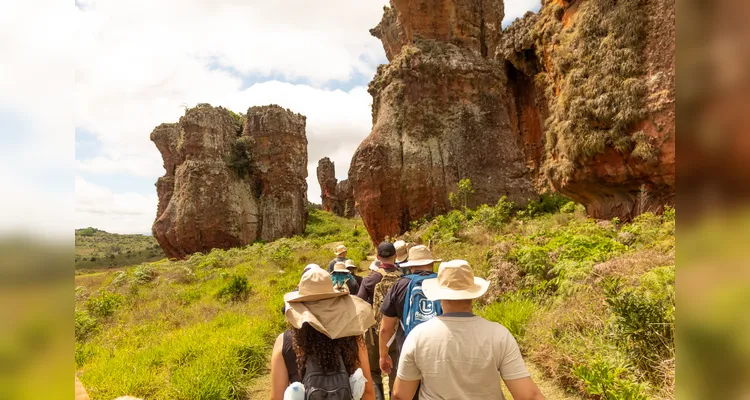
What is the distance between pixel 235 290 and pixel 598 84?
470 inches

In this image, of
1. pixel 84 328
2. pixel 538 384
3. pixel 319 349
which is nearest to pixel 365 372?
pixel 319 349

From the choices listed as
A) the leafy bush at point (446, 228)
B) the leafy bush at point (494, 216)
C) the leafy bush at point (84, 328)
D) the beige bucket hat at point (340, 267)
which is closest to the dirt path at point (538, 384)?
the beige bucket hat at point (340, 267)

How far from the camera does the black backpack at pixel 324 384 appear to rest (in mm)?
2463

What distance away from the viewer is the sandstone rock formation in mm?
58500

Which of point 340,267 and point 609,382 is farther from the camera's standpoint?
point 340,267

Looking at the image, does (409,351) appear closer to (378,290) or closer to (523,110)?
(378,290)

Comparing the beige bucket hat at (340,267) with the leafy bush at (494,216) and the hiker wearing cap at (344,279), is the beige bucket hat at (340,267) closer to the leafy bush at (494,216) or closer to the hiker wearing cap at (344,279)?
the hiker wearing cap at (344,279)

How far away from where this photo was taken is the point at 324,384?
8.23ft

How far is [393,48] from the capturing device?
33.1 metres

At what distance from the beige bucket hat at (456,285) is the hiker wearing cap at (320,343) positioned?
0.56 meters

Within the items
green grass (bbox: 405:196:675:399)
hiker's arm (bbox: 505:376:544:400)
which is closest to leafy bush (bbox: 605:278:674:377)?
green grass (bbox: 405:196:675:399)
